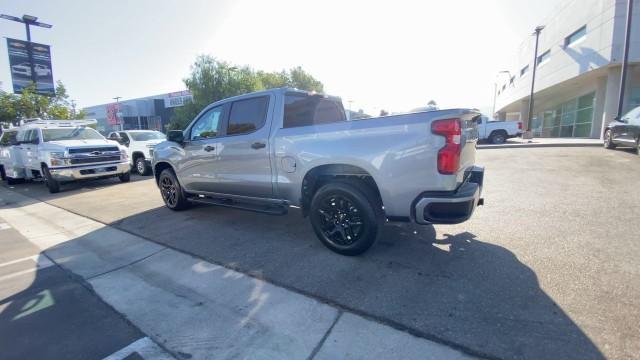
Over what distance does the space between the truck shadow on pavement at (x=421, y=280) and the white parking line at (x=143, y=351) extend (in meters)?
1.19

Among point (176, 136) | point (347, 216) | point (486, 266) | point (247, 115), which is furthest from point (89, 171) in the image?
point (486, 266)

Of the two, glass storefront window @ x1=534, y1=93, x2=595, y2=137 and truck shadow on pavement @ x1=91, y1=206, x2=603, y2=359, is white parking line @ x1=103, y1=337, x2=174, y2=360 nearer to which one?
truck shadow on pavement @ x1=91, y1=206, x2=603, y2=359

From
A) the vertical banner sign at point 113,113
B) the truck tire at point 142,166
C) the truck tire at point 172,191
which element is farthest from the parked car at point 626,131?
the vertical banner sign at point 113,113

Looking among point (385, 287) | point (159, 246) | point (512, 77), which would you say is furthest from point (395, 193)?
point (512, 77)

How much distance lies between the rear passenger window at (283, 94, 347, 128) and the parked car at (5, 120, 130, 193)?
827cm

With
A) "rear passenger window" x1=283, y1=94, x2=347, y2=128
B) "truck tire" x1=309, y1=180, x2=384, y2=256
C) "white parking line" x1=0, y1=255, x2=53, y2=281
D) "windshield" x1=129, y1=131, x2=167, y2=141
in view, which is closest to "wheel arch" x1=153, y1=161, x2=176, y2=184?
"white parking line" x1=0, y1=255, x2=53, y2=281

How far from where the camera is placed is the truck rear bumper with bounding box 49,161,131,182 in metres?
8.80

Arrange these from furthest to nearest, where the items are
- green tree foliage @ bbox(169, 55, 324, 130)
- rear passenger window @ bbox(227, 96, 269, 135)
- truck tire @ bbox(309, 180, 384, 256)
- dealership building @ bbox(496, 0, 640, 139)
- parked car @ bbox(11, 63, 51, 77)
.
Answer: green tree foliage @ bbox(169, 55, 324, 130)
parked car @ bbox(11, 63, 51, 77)
dealership building @ bbox(496, 0, 640, 139)
rear passenger window @ bbox(227, 96, 269, 135)
truck tire @ bbox(309, 180, 384, 256)

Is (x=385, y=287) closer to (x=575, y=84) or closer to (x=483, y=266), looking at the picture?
(x=483, y=266)

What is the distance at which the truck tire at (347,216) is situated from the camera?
3.32 metres

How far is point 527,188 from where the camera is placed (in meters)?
6.61

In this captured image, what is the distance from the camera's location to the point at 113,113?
4550 cm

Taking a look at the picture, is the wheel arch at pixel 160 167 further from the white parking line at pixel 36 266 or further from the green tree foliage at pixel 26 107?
the green tree foliage at pixel 26 107

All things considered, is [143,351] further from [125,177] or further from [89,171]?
[125,177]
